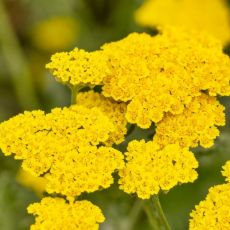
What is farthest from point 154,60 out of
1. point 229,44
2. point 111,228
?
point 229,44

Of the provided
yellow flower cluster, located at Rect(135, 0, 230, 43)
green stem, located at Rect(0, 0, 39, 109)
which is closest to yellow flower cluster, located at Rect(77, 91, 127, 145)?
yellow flower cluster, located at Rect(135, 0, 230, 43)

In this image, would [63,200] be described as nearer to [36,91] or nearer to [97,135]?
[97,135]

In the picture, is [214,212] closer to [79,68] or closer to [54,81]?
[79,68]

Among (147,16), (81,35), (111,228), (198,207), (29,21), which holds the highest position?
(29,21)

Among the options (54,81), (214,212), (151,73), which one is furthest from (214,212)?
(54,81)

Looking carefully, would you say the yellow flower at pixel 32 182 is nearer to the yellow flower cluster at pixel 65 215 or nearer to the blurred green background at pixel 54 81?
the blurred green background at pixel 54 81

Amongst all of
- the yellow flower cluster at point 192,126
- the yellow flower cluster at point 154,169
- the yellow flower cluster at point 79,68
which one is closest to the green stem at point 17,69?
the yellow flower cluster at point 79,68
